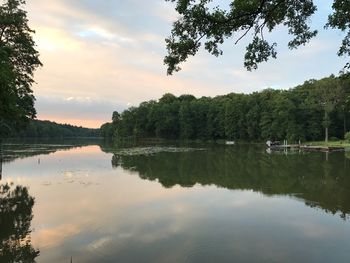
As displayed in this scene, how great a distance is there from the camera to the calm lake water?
10.2 meters

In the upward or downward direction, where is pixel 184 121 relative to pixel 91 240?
upward

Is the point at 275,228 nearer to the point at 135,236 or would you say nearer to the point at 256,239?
the point at 256,239

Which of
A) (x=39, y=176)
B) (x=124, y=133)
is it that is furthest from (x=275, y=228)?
(x=124, y=133)

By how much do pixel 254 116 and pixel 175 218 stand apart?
8234cm

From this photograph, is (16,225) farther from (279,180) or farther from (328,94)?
(328,94)

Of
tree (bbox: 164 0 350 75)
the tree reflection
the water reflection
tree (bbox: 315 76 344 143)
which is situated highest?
tree (bbox: 315 76 344 143)

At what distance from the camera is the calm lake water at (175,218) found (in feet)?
33.6

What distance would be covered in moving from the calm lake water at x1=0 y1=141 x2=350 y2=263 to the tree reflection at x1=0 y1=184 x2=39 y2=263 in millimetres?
30

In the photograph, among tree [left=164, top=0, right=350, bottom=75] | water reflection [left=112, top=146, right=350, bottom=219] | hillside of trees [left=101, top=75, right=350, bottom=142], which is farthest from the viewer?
hillside of trees [left=101, top=75, right=350, bottom=142]

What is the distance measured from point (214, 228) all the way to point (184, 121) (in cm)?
10288

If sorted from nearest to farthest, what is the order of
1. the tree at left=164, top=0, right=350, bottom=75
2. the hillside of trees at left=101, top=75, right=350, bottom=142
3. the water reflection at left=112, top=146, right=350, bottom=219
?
1. the tree at left=164, top=0, right=350, bottom=75
2. the water reflection at left=112, top=146, right=350, bottom=219
3. the hillside of trees at left=101, top=75, right=350, bottom=142

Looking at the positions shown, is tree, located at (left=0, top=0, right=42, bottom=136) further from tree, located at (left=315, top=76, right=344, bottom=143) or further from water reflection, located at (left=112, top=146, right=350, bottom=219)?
tree, located at (left=315, top=76, right=344, bottom=143)

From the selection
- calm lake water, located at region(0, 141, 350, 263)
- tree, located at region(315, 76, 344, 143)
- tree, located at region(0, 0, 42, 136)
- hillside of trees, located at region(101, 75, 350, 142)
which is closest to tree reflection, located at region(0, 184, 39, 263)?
calm lake water, located at region(0, 141, 350, 263)

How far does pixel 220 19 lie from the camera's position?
8586 millimetres
